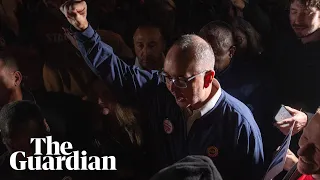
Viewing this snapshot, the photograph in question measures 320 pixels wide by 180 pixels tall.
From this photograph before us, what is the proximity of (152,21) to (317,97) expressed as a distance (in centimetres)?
69

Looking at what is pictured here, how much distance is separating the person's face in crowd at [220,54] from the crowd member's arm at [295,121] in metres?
0.29

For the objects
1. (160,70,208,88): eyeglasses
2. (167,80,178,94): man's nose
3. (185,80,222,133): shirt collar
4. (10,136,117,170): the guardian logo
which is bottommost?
(10,136,117,170): the guardian logo

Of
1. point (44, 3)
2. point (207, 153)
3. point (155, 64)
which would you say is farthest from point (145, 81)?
point (44, 3)

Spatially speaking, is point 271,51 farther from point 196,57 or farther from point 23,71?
point 23,71

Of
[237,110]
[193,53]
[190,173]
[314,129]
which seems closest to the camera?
[190,173]

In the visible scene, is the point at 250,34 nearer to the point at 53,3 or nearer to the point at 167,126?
the point at 167,126

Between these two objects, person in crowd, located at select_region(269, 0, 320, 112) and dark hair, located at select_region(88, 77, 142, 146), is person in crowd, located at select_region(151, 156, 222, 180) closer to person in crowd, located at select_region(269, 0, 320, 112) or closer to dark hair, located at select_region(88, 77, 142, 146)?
dark hair, located at select_region(88, 77, 142, 146)

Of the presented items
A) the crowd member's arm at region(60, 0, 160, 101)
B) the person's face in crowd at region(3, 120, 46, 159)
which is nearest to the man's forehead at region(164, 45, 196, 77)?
the crowd member's arm at region(60, 0, 160, 101)

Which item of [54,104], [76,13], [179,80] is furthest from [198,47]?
[54,104]

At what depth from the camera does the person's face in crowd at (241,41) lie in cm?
185

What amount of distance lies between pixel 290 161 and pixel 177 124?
1.45 ft

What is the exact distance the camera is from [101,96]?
6.03 ft

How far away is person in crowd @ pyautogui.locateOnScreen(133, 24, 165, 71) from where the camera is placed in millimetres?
1834

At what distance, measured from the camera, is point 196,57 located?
1.73 meters
